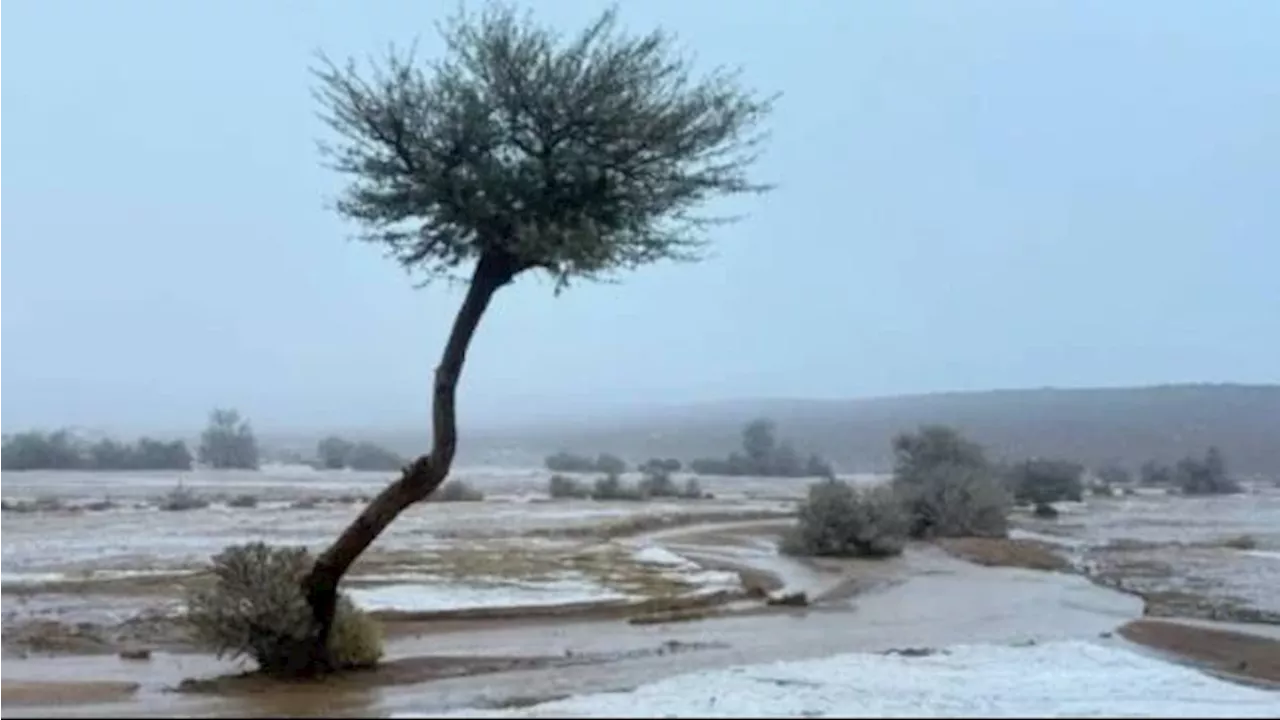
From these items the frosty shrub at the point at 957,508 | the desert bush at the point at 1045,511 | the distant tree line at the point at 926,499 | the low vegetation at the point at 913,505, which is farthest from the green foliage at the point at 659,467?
the frosty shrub at the point at 957,508

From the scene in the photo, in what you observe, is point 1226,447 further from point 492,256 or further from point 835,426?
point 492,256

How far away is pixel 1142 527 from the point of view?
204 ft

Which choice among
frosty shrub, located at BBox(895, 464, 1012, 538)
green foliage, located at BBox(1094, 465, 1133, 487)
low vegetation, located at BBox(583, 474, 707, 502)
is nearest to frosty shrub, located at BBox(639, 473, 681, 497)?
low vegetation, located at BBox(583, 474, 707, 502)

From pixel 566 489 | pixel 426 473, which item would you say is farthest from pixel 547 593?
pixel 566 489

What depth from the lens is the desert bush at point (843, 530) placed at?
47.1m

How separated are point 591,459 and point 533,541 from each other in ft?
290

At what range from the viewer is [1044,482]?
82.6 meters

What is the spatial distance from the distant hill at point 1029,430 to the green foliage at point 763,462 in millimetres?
6126

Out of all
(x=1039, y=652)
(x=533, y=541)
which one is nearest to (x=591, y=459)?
(x=533, y=541)

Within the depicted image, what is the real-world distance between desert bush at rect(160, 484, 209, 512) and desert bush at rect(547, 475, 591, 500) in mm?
16296

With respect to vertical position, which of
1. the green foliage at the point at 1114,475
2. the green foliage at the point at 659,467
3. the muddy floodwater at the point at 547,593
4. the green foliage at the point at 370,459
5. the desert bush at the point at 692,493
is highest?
the green foliage at the point at 370,459

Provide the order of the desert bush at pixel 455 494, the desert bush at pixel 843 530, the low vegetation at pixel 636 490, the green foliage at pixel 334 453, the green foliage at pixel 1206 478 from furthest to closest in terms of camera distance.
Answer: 1. the green foliage at pixel 334 453
2. the green foliage at pixel 1206 478
3. the low vegetation at pixel 636 490
4. the desert bush at pixel 455 494
5. the desert bush at pixel 843 530

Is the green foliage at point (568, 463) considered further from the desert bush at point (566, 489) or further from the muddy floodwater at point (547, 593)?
the muddy floodwater at point (547, 593)

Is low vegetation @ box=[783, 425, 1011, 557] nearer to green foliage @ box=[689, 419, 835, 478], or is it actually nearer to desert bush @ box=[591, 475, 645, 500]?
desert bush @ box=[591, 475, 645, 500]
